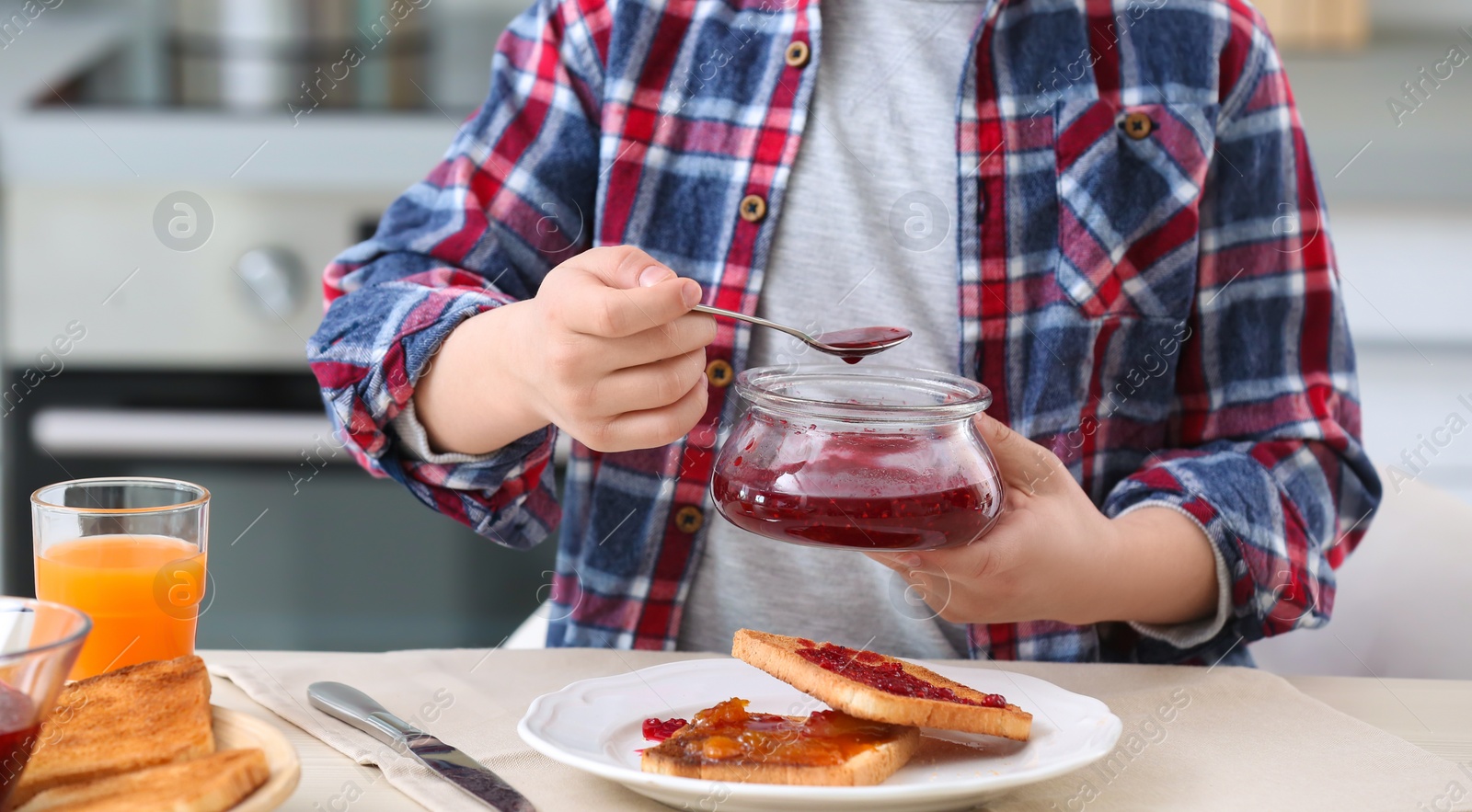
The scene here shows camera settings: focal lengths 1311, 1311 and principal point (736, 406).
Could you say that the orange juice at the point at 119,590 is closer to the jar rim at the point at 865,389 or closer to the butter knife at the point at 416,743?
the butter knife at the point at 416,743

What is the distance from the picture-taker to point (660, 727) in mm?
729

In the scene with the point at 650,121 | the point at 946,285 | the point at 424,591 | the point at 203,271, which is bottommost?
the point at 424,591

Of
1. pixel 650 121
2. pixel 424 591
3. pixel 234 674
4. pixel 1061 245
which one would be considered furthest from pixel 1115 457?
pixel 424 591

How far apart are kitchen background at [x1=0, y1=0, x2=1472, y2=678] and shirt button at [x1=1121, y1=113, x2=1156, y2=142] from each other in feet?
2.37

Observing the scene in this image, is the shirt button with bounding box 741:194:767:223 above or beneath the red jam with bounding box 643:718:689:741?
above

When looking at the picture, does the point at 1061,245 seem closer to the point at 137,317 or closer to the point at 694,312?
the point at 694,312

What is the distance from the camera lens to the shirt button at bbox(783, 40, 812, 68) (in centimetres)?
104

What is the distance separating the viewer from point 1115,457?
1070 mm

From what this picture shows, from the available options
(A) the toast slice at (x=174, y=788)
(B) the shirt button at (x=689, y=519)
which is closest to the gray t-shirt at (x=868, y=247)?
(B) the shirt button at (x=689, y=519)

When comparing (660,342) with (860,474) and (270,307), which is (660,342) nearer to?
(860,474)

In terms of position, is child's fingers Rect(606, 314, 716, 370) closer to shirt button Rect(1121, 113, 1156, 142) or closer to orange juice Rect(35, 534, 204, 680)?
orange juice Rect(35, 534, 204, 680)

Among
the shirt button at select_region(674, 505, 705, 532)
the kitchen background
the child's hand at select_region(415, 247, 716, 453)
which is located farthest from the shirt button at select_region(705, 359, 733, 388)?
the kitchen background

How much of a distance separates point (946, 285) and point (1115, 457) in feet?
0.65

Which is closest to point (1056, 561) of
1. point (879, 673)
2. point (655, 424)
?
point (879, 673)
